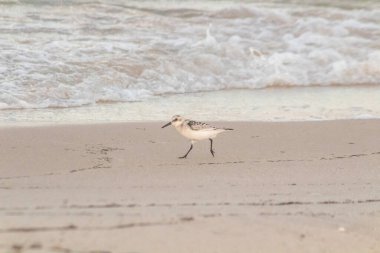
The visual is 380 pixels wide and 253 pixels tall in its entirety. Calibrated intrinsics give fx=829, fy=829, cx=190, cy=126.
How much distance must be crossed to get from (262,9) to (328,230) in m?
11.1

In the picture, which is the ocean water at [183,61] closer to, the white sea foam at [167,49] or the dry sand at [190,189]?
the white sea foam at [167,49]

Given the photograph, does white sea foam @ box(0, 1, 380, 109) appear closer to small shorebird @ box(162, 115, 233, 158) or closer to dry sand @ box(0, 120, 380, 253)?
dry sand @ box(0, 120, 380, 253)

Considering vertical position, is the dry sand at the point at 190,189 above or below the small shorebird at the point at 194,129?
below

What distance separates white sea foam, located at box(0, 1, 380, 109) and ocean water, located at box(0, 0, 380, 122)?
2 cm

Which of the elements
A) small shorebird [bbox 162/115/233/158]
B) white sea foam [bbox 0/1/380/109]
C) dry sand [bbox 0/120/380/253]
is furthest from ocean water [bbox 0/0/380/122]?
small shorebird [bbox 162/115/233/158]

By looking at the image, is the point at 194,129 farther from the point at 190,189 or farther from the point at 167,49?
the point at 167,49

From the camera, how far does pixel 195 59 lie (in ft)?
37.1

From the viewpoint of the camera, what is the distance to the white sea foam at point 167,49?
967 centimetres

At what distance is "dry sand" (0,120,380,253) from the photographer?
436cm

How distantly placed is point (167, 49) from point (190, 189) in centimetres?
621

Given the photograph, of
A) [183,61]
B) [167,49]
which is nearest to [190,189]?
[183,61]

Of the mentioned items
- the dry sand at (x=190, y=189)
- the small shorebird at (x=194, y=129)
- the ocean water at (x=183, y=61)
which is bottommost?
the dry sand at (x=190, y=189)

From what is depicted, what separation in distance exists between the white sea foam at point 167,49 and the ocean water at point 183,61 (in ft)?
0.06

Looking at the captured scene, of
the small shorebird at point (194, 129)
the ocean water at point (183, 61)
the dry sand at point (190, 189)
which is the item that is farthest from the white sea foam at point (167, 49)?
the small shorebird at point (194, 129)
